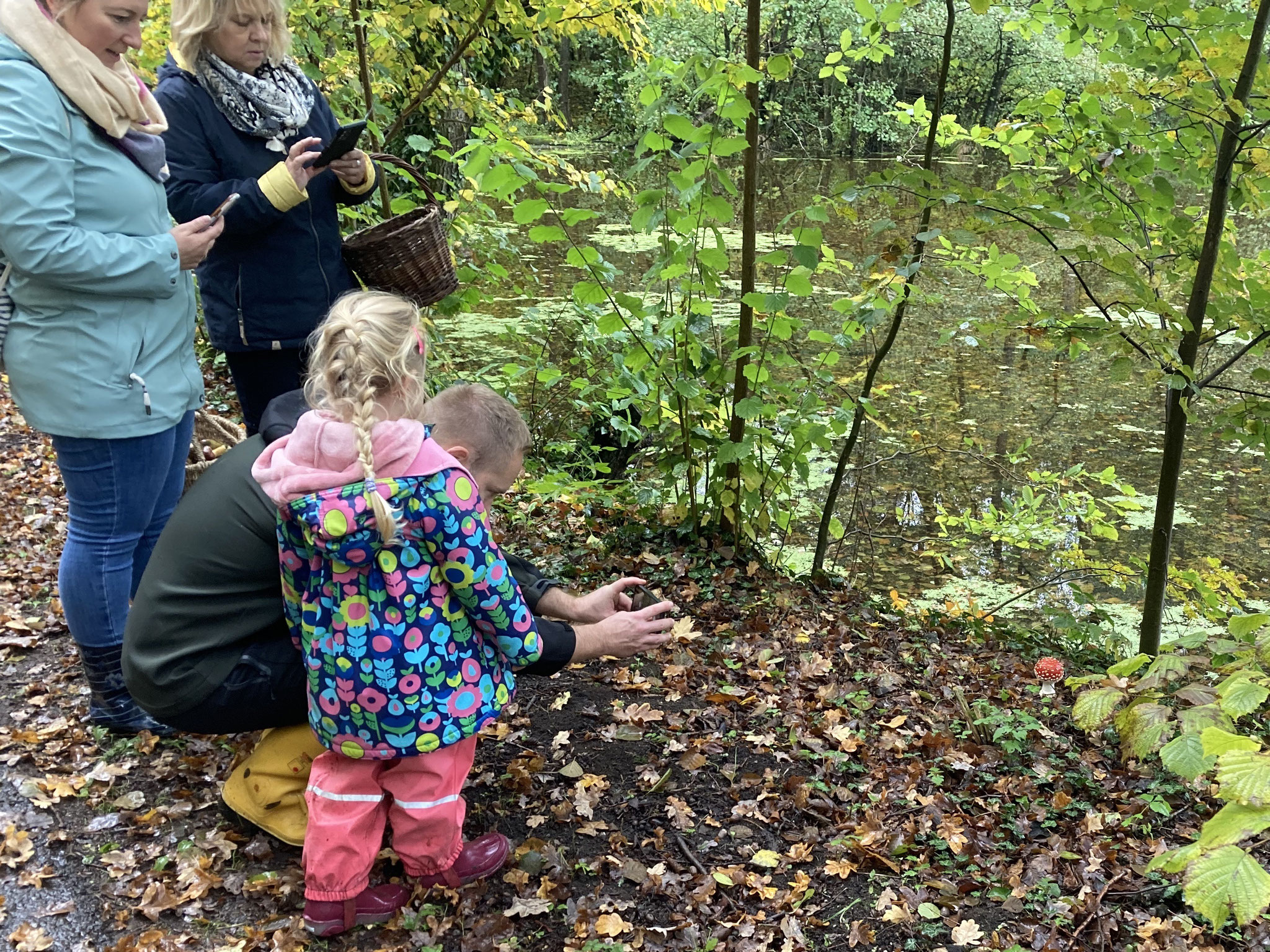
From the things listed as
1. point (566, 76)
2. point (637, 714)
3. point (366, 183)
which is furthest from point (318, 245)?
point (566, 76)

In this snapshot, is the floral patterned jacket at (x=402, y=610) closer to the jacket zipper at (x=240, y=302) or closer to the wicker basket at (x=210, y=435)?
the jacket zipper at (x=240, y=302)

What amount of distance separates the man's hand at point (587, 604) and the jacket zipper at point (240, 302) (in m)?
1.20

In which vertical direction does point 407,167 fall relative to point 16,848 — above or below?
above

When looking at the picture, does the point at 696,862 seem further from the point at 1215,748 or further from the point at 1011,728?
the point at 1215,748

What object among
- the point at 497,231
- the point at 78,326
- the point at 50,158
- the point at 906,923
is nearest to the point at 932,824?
the point at 906,923

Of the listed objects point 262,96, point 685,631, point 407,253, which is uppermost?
point 262,96

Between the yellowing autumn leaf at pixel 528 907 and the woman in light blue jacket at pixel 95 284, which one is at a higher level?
the woman in light blue jacket at pixel 95 284

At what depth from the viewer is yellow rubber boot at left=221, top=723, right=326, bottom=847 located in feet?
7.55

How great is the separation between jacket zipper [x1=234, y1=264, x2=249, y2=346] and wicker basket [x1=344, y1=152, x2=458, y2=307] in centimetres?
34

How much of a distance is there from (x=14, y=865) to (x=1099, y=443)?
7.26 m

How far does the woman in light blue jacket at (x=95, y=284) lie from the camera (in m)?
2.04

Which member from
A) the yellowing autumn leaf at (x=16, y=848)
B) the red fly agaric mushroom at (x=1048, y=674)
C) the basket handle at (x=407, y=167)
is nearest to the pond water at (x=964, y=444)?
the red fly agaric mushroom at (x=1048, y=674)

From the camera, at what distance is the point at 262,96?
2.63 m

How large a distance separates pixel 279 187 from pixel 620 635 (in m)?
1.53
